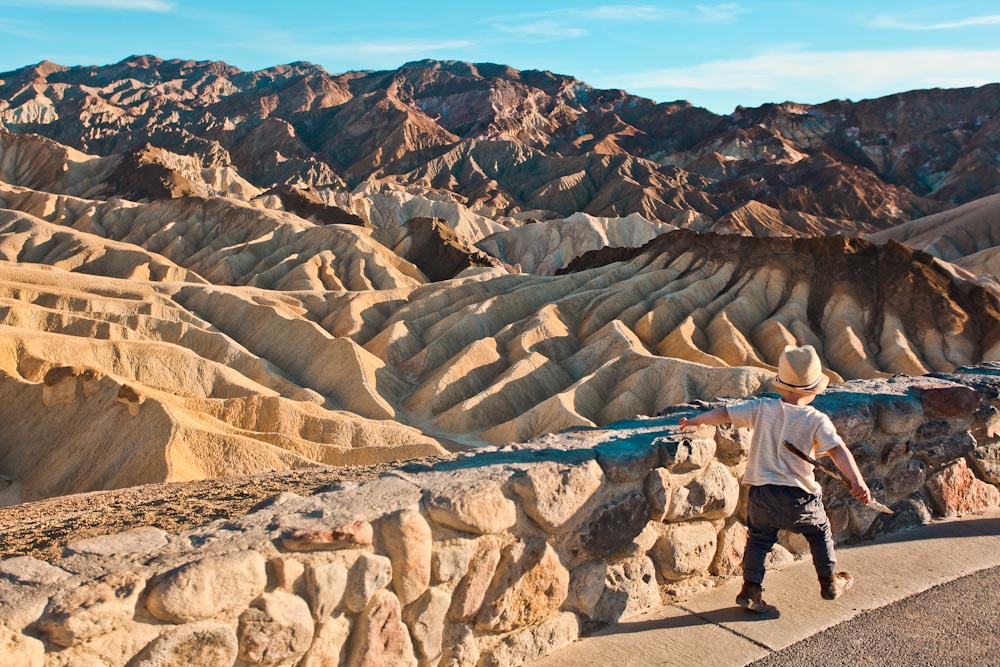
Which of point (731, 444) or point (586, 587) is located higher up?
point (731, 444)

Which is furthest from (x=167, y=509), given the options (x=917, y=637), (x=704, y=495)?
(x=917, y=637)

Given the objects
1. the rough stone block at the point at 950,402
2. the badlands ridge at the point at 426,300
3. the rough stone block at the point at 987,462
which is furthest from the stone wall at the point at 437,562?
the badlands ridge at the point at 426,300

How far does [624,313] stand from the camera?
46.6 meters

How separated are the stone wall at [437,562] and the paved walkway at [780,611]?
160 mm

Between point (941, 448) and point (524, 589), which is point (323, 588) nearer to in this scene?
point (524, 589)

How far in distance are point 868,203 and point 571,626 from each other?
371 feet

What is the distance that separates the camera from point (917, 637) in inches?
193

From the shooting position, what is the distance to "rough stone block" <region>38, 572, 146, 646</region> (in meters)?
3.51

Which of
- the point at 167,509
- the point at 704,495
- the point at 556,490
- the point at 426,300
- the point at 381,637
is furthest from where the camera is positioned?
the point at 426,300

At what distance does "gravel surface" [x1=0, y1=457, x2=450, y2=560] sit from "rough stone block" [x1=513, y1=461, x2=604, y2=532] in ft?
4.06

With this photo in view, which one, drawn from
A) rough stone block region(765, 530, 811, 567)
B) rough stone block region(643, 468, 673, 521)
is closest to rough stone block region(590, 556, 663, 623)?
rough stone block region(643, 468, 673, 521)

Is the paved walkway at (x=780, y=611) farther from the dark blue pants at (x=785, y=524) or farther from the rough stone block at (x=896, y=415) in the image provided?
the rough stone block at (x=896, y=415)

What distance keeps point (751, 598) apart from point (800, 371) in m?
1.48

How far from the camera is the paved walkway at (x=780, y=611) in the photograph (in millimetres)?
4812
